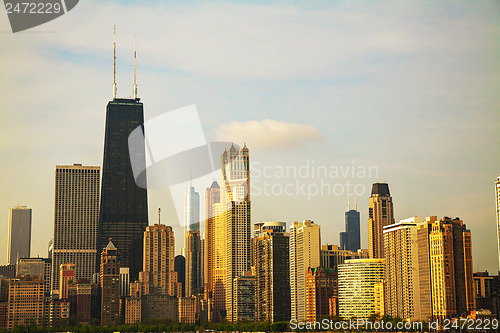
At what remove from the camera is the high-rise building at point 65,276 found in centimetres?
6212

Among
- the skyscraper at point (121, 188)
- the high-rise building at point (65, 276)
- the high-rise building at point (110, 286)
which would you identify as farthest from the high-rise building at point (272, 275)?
the high-rise building at point (65, 276)

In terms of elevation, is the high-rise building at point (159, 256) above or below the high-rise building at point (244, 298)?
above

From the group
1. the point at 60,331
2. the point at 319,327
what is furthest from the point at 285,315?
the point at 60,331

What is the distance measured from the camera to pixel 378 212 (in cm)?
5678

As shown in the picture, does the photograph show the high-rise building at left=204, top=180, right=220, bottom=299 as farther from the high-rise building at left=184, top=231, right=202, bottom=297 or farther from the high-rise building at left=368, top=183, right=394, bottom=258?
the high-rise building at left=368, top=183, right=394, bottom=258

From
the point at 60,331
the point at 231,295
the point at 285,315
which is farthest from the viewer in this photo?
the point at 231,295

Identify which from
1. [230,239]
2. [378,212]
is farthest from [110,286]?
[378,212]

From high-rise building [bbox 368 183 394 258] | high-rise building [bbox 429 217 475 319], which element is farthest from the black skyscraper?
high-rise building [bbox 429 217 475 319]

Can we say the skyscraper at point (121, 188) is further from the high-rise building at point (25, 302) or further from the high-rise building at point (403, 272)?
the high-rise building at point (403, 272)

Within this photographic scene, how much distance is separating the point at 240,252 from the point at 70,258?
15.6 m

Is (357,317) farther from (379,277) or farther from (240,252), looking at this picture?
(240,252)

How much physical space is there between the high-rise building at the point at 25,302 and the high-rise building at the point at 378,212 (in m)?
22.5

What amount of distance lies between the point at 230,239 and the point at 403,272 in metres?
19.5

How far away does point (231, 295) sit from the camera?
2292 inches
